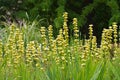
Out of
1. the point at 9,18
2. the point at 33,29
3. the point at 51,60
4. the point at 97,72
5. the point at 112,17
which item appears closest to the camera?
the point at 97,72

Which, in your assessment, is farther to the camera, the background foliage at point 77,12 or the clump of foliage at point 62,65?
the background foliage at point 77,12

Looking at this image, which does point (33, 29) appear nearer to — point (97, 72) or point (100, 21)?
point (100, 21)

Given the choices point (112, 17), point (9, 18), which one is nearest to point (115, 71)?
point (112, 17)

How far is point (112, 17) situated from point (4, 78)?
622 centimetres

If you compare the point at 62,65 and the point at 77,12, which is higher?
the point at 77,12

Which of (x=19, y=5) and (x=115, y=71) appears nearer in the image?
(x=115, y=71)

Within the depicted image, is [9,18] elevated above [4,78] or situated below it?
above

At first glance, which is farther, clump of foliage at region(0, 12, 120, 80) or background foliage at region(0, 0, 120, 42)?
background foliage at region(0, 0, 120, 42)

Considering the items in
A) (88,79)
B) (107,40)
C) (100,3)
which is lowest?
(88,79)

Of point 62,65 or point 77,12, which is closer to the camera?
point 62,65

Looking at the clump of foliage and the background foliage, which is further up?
the background foliage

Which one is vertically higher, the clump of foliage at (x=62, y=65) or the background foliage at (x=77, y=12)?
the background foliage at (x=77, y=12)

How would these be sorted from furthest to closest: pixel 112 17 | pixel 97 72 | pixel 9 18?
1. pixel 9 18
2. pixel 112 17
3. pixel 97 72

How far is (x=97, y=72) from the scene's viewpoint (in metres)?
4.00
